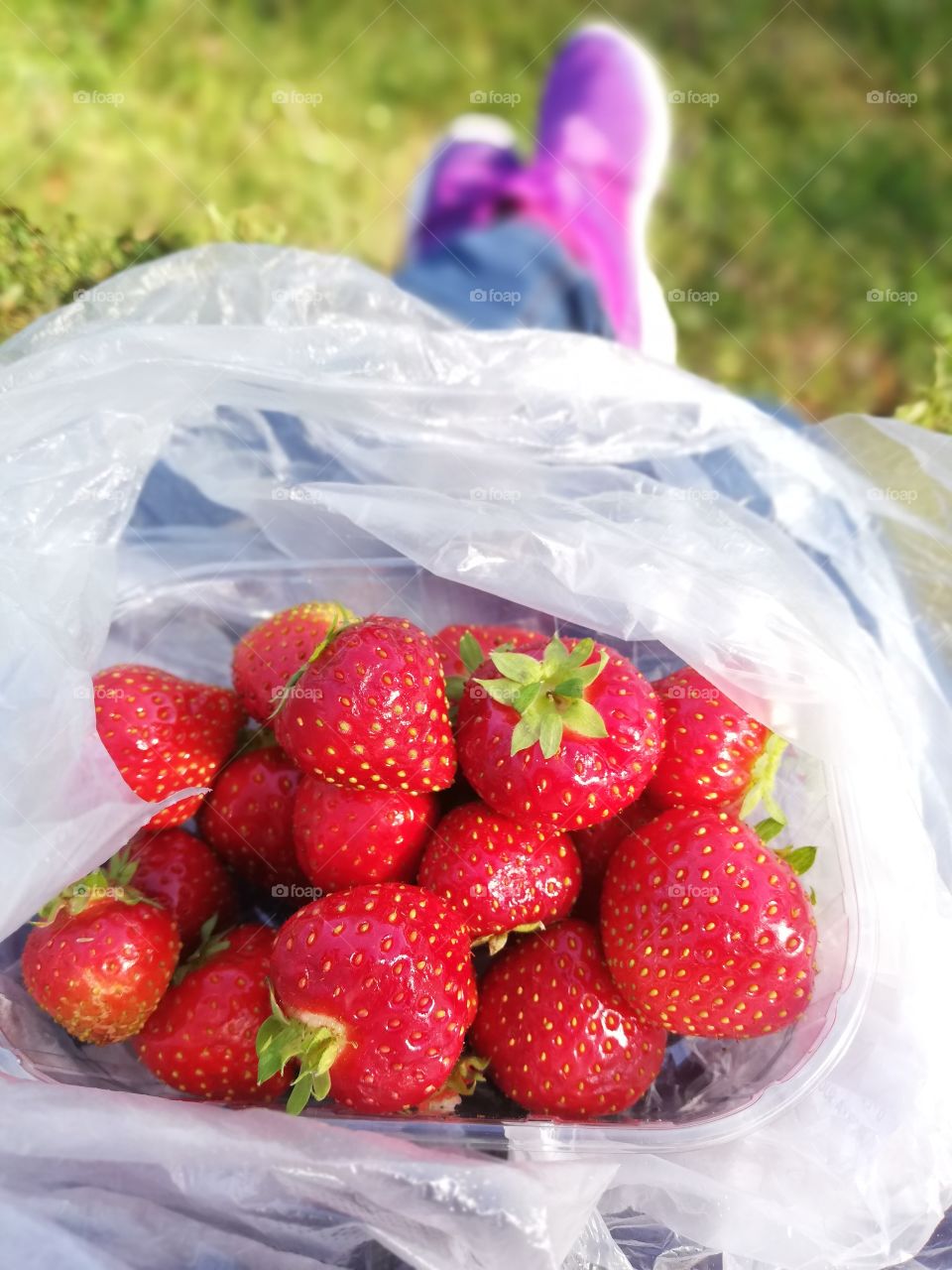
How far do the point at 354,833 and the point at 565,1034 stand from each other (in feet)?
0.66

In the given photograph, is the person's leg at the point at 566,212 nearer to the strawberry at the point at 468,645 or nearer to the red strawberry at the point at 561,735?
the strawberry at the point at 468,645

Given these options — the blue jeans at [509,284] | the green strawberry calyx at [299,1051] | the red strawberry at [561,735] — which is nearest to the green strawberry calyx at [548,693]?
the red strawberry at [561,735]

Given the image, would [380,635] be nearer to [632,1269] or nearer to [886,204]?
[632,1269]

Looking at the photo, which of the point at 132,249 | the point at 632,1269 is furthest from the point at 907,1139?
the point at 132,249

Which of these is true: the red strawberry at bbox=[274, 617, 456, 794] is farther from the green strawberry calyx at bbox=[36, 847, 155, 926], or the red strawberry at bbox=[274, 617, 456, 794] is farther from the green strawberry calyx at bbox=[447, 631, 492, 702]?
the green strawberry calyx at bbox=[36, 847, 155, 926]

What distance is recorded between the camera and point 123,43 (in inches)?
65.3

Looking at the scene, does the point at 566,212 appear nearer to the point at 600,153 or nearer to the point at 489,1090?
the point at 600,153

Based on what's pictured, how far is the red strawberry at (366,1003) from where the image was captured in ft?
2.11

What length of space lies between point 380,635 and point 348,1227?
14.5 inches

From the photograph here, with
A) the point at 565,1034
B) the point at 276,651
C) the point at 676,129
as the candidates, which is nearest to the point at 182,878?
the point at 276,651

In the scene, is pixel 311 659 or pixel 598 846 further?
pixel 598 846

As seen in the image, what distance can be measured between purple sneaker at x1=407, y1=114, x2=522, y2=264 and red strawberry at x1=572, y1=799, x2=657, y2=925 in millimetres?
1004

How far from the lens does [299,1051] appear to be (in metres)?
0.65

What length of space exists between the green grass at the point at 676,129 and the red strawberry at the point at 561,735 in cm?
106
